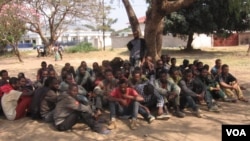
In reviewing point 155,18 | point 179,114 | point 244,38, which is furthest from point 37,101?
point 244,38

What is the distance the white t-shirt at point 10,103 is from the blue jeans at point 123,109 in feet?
6.52

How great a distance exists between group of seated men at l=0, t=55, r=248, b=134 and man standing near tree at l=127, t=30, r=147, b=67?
1.33m

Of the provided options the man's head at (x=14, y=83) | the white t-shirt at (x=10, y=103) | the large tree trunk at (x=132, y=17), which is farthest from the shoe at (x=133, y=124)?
the large tree trunk at (x=132, y=17)

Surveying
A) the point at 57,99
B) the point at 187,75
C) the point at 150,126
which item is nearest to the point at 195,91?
the point at 187,75

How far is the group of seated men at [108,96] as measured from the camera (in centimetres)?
684

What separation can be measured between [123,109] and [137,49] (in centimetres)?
315

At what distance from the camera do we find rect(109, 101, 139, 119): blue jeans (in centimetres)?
711

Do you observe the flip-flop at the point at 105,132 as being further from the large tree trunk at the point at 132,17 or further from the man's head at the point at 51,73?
the large tree trunk at the point at 132,17

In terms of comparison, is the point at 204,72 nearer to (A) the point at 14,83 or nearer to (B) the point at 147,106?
(B) the point at 147,106

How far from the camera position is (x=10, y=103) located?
24.8 ft

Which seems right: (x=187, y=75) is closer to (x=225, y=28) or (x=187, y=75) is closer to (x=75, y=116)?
(x=75, y=116)

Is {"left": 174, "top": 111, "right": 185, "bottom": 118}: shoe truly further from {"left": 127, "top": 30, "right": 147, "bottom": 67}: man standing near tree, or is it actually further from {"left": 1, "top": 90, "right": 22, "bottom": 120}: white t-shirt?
{"left": 1, "top": 90, "right": 22, "bottom": 120}: white t-shirt


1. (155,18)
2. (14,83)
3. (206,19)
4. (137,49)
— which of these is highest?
(206,19)

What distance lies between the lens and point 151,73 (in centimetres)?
898
